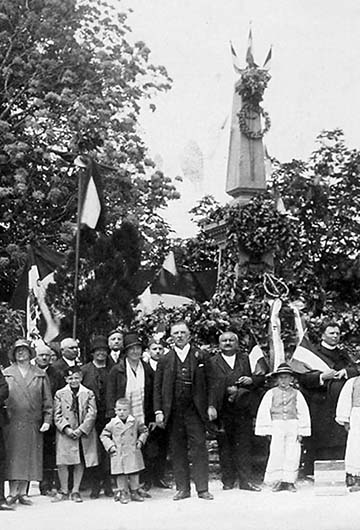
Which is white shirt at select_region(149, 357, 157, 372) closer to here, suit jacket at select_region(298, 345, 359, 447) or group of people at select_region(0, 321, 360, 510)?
group of people at select_region(0, 321, 360, 510)

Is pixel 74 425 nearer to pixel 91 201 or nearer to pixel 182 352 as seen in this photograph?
pixel 182 352

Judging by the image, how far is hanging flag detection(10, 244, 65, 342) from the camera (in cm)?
1302

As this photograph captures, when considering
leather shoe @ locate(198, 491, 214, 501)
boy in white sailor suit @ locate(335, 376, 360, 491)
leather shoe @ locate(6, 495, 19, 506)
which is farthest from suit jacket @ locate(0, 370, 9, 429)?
boy in white sailor suit @ locate(335, 376, 360, 491)

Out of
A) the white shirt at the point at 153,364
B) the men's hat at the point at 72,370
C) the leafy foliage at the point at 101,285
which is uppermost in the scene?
the leafy foliage at the point at 101,285

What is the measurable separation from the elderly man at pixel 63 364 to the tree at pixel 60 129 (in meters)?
8.97

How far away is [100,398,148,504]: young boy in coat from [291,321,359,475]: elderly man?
1.86m

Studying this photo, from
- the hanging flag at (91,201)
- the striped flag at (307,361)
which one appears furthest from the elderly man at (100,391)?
the hanging flag at (91,201)

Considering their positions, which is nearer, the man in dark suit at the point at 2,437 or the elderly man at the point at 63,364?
the man in dark suit at the point at 2,437

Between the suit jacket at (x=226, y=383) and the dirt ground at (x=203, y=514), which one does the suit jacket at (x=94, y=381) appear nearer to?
the dirt ground at (x=203, y=514)

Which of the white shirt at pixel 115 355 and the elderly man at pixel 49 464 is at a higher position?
the white shirt at pixel 115 355

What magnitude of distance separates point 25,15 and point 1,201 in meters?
3.94

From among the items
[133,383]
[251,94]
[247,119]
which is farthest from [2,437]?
[251,94]

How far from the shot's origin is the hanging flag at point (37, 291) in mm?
13016

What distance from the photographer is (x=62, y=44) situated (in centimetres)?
1955
